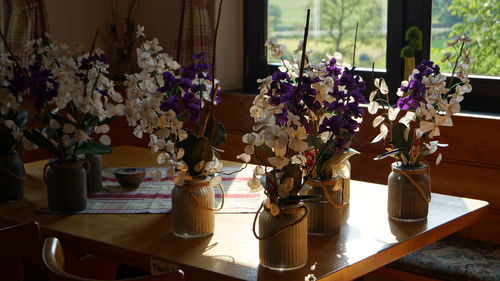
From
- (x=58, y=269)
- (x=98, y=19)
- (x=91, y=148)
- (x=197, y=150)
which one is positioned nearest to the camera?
(x=58, y=269)

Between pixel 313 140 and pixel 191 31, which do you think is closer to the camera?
pixel 313 140

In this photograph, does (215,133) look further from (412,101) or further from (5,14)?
(5,14)

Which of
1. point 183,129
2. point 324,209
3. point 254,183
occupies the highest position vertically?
point 183,129

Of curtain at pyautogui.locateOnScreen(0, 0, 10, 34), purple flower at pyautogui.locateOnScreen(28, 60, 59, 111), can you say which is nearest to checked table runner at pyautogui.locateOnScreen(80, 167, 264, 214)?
purple flower at pyautogui.locateOnScreen(28, 60, 59, 111)

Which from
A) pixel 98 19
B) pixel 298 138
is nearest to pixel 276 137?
pixel 298 138

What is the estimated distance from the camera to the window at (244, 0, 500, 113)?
3.52 metres

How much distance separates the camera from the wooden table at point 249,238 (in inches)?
73.4

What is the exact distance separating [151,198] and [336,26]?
195 cm

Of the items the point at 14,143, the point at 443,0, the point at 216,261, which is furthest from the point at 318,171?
the point at 443,0

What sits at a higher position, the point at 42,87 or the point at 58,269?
the point at 42,87

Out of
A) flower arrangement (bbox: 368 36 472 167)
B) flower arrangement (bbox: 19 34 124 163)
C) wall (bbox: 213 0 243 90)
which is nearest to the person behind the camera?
flower arrangement (bbox: 368 36 472 167)

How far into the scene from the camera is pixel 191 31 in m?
4.23

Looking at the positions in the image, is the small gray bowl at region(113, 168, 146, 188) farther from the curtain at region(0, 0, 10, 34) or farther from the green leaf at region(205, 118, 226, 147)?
the curtain at region(0, 0, 10, 34)

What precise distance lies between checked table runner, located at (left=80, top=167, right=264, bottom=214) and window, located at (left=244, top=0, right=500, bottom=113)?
4.55 ft
